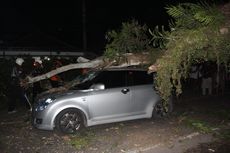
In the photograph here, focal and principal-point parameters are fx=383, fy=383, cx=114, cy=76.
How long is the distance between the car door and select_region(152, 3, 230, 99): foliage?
4242 millimetres

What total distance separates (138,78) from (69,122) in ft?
8.58

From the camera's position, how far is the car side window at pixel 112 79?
10.8 m

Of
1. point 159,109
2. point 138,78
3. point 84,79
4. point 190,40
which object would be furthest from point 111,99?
point 190,40

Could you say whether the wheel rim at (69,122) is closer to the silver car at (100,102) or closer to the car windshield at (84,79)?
the silver car at (100,102)

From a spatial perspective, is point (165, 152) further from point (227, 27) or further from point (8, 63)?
point (8, 63)

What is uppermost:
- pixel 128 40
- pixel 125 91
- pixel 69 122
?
pixel 128 40

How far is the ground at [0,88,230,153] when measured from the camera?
28.7ft

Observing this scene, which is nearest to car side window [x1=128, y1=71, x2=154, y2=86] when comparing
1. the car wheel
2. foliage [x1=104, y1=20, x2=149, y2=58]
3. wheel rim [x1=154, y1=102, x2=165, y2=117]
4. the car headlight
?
wheel rim [x1=154, y1=102, x2=165, y2=117]

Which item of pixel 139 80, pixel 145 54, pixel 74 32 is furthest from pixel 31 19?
pixel 145 54

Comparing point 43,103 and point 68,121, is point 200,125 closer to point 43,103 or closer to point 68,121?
point 68,121

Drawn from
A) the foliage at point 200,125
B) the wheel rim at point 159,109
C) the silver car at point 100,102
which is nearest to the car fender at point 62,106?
the silver car at point 100,102

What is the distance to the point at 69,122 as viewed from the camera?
1006 centimetres

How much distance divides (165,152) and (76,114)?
2820 mm

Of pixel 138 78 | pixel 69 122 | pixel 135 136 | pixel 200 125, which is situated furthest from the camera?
pixel 138 78
